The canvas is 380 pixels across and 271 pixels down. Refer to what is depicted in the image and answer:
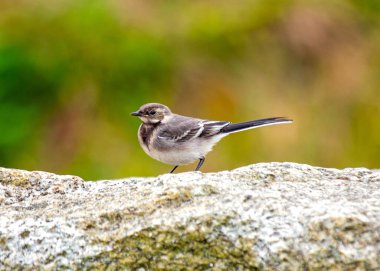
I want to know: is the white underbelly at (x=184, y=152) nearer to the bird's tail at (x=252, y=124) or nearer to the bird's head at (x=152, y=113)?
the bird's tail at (x=252, y=124)

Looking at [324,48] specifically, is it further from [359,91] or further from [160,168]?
[160,168]

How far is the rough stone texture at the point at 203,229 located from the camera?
419 centimetres

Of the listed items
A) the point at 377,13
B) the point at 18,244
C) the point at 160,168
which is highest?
the point at 377,13

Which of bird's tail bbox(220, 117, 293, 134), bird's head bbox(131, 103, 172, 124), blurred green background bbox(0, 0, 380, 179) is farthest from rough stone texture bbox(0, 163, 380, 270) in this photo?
blurred green background bbox(0, 0, 380, 179)

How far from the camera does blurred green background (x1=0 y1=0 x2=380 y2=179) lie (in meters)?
11.1


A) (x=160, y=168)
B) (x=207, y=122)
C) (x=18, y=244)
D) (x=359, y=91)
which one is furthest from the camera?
(x=359, y=91)

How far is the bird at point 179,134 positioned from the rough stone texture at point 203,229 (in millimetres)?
2789

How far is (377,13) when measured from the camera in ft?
41.1

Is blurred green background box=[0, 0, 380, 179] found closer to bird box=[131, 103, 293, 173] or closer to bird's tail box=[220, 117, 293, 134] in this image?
bird box=[131, 103, 293, 173]

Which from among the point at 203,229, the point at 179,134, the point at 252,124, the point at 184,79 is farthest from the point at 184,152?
the point at 184,79

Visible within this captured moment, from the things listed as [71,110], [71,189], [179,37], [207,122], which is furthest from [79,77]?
[71,189]

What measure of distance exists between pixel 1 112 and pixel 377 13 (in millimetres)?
5706

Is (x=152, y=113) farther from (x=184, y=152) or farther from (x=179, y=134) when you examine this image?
(x=184, y=152)

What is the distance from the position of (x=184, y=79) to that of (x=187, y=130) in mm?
3583
